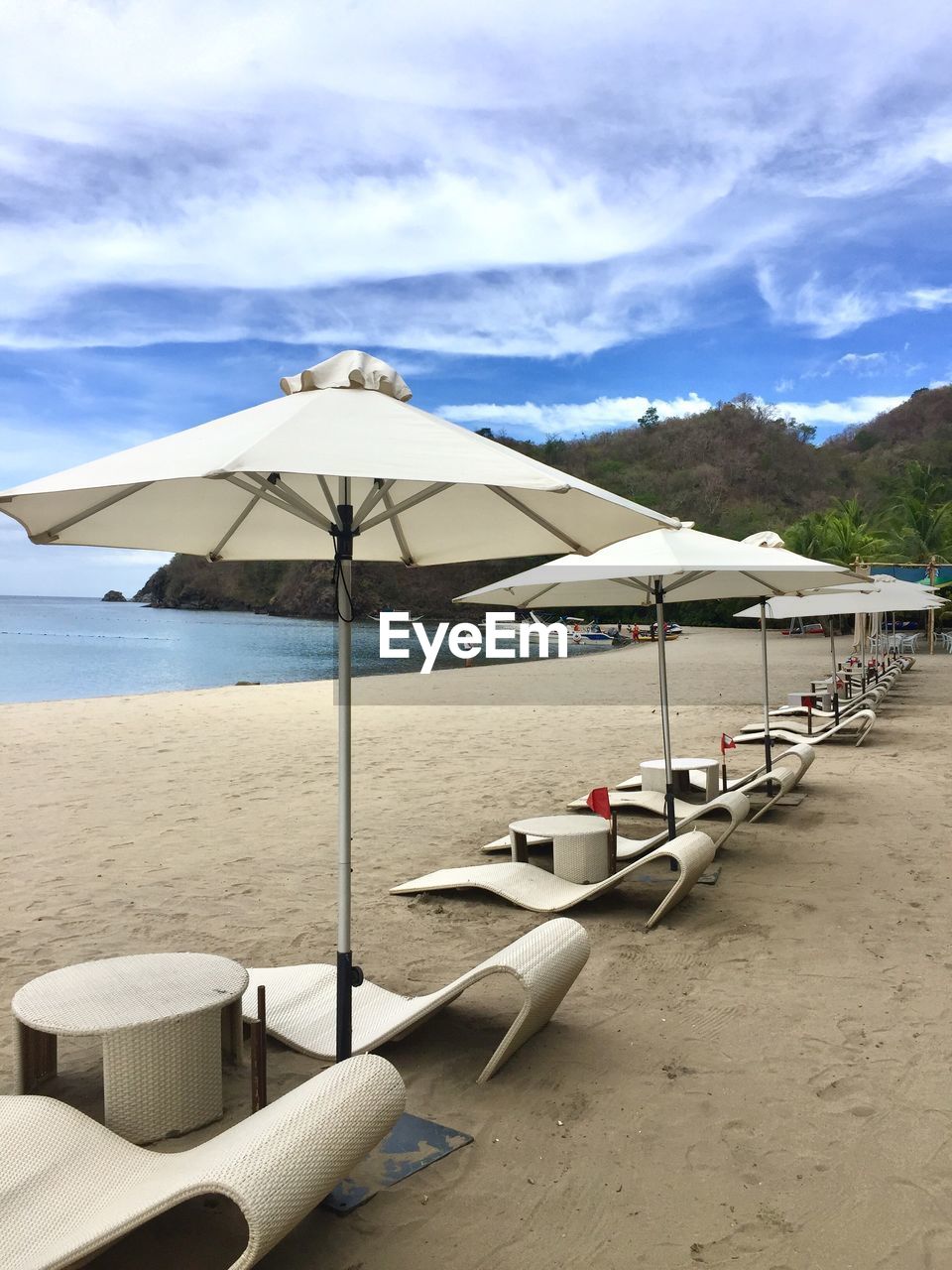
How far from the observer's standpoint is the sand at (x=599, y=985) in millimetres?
2242

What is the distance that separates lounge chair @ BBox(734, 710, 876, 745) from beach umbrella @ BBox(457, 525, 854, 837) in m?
2.68

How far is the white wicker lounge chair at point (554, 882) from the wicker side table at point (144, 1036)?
6.50 ft

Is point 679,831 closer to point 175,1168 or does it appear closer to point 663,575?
point 663,575

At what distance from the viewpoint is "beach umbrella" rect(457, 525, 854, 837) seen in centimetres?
488

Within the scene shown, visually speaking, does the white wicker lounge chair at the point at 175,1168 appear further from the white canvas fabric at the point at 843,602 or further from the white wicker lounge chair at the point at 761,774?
the white canvas fabric at the point at 843,602

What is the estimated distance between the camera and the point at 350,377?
2.73m

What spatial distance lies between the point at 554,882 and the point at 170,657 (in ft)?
159

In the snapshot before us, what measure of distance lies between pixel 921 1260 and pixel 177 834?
214 inches

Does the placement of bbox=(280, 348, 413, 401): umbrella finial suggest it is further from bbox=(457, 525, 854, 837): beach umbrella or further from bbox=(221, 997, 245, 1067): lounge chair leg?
bbox=(221, 997, 245, 1067): lounge chair leg

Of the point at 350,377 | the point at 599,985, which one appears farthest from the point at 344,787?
the point at 599,985

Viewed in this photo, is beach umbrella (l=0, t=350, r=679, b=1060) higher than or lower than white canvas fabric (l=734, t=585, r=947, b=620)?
higher

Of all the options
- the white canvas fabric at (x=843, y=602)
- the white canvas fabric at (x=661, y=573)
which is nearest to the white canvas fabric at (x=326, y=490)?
the white canvas fabric at (x=661, y=573)

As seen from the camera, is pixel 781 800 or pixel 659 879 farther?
pixel 781 800

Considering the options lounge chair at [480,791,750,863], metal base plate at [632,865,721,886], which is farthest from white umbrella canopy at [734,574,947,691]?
metal base plate at [632,865,721,886]
